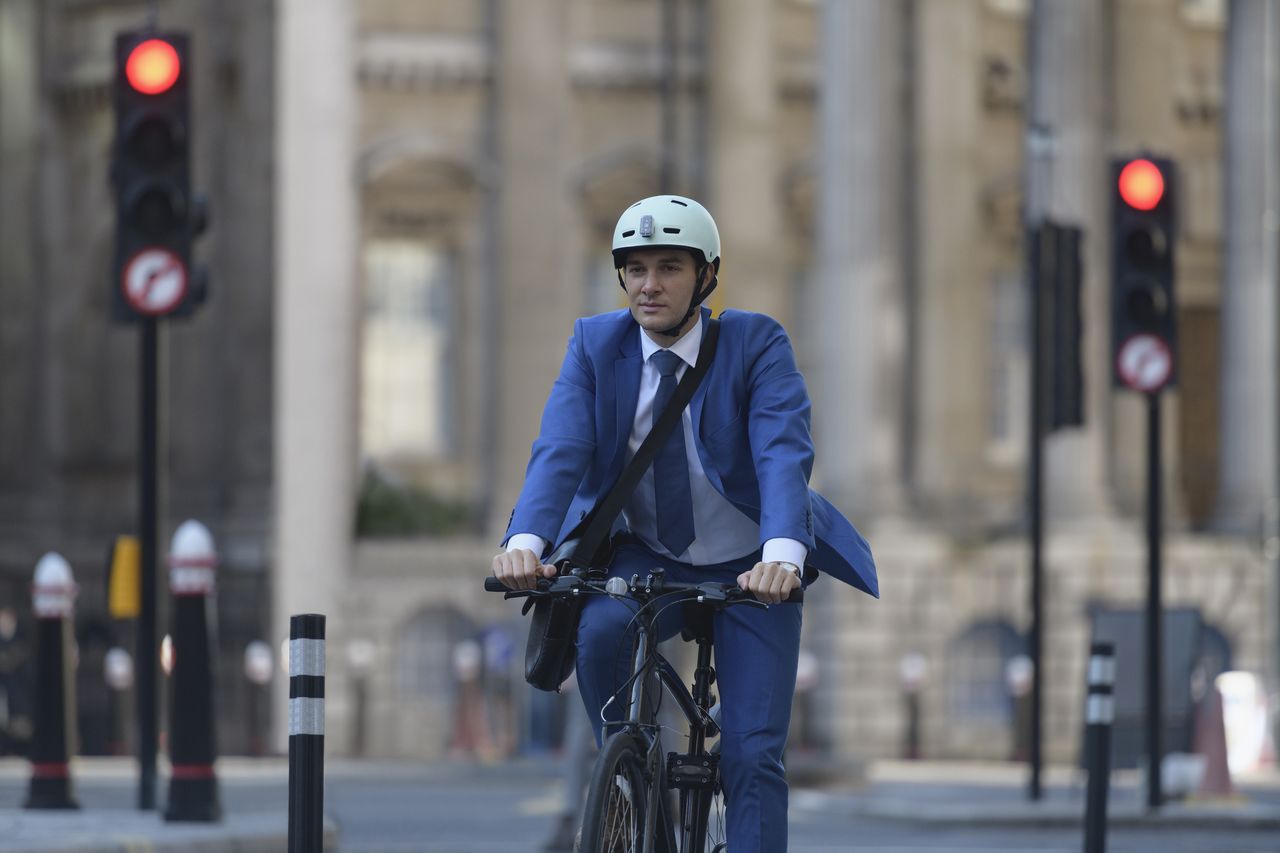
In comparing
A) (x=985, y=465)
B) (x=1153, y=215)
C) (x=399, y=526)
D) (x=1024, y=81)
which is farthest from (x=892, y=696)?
(x=1153, y=215)

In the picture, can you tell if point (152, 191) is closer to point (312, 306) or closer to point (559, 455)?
point (559, 455)

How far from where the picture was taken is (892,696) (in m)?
31.5

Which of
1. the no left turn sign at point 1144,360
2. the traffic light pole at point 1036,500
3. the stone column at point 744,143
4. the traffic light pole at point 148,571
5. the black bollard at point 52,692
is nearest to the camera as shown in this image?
the traffic light pole at point 148,571

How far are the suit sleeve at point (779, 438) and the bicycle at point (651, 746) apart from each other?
18cm

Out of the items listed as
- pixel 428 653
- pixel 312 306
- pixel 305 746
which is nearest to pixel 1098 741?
pixel 305 746

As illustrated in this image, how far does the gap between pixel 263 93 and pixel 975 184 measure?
29.8 feet

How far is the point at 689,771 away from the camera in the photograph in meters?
6.50

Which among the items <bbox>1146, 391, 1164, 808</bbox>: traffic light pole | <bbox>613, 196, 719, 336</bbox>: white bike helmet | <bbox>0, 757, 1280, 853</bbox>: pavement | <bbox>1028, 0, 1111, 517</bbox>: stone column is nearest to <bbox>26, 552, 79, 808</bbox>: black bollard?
<bbox>0, 757, 1280, 853</bbox>: pavement

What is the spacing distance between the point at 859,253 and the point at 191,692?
20109 mm

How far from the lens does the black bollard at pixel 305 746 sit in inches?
281

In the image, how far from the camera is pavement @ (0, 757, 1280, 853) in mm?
11586

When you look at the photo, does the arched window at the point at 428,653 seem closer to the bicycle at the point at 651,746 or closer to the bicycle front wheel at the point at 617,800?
the bicycle at the point at 651,746

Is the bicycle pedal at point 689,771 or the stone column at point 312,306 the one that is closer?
the bicycle pedal at point 689,771

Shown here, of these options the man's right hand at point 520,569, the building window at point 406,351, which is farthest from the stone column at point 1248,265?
the man's right hand at point 520,569
